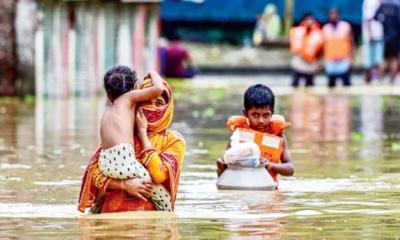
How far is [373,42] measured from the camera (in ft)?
131

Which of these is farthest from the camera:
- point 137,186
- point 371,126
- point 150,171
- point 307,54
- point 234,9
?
point 234,9

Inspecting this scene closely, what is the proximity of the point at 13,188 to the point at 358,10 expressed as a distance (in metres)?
38.1

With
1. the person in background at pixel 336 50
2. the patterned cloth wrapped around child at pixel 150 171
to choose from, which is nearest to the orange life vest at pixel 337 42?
the person in background at pixel 336 50

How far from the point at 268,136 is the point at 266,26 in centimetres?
3677

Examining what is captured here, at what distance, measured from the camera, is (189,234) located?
A: 377 inches

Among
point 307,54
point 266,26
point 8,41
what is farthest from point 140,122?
point 266,26

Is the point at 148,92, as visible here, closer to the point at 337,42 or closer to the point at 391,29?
the point at 337,42

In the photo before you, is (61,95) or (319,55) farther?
(319,55)

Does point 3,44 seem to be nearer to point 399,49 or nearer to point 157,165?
point 399,49

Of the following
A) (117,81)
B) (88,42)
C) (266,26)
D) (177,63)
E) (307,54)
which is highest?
(117,81)

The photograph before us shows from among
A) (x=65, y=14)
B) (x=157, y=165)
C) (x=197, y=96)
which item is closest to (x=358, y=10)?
(x=197, y=96)

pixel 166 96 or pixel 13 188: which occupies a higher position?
pixel 166 96

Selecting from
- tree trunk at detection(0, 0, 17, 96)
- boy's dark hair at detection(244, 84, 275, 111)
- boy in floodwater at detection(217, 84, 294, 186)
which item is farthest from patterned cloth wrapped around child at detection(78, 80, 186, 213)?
tree trunk at detection(0, 0, 17, 96)

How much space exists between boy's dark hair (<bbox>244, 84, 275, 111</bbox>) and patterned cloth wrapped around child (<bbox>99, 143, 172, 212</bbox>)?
1.71 meters
